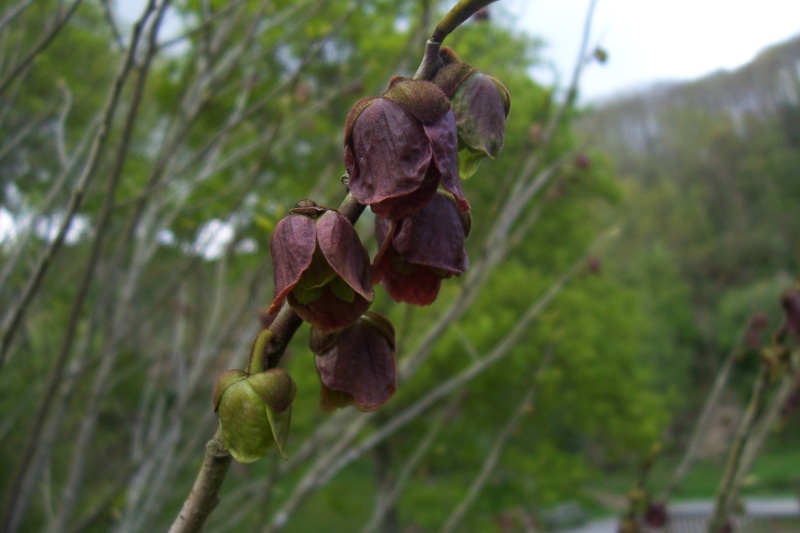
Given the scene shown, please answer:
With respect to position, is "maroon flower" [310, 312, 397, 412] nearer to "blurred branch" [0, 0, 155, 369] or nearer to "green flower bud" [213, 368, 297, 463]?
"green flower bud" [213, 368, 297, 463]

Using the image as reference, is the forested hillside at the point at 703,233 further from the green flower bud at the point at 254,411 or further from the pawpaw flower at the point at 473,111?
the green flower bud at the point at 254,411

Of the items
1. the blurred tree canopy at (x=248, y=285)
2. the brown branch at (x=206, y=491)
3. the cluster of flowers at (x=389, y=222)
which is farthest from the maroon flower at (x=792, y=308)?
the brown branch at (x=206, y=491)

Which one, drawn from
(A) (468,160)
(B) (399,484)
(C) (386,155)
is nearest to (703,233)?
(B) (399,484)

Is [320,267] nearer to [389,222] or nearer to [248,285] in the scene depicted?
[389,222]

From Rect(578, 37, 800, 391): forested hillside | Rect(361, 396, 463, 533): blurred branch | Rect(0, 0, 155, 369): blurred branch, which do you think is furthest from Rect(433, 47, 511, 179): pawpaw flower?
Rect(578, 37, 800, 391): forested hillside

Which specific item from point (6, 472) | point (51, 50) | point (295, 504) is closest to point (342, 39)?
point (51, 50)

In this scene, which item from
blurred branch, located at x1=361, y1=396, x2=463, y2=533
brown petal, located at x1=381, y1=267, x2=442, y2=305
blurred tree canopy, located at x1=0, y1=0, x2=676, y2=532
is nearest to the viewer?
brown petal, located at x1=381, y1=267, x2=442, y2=305
